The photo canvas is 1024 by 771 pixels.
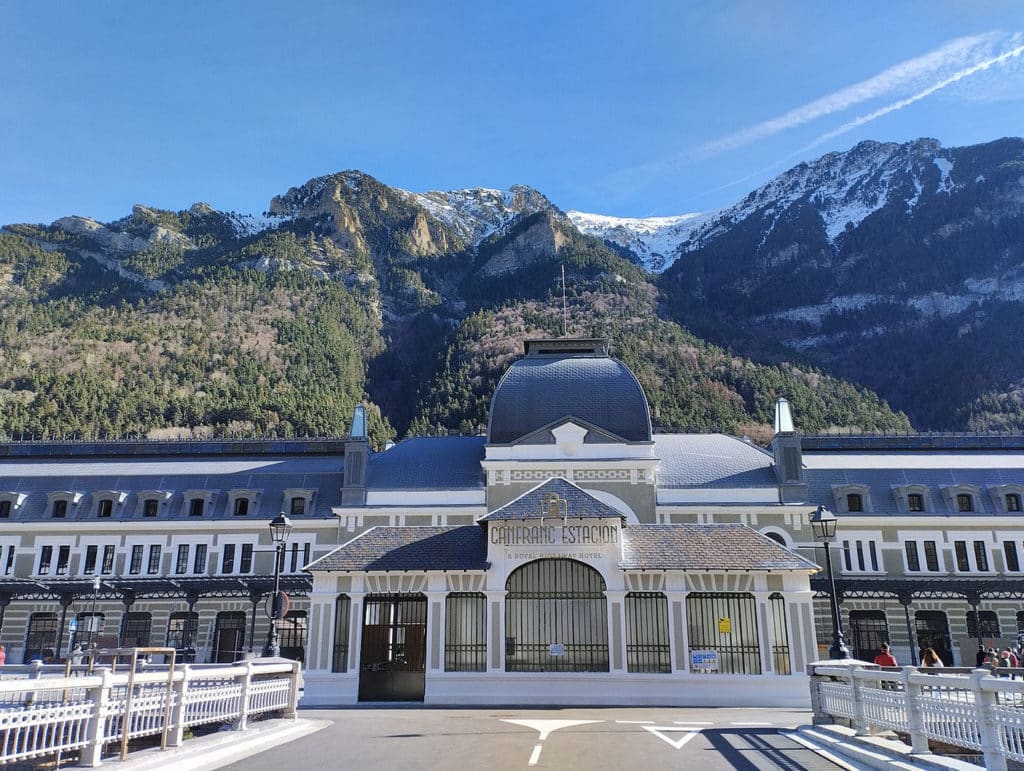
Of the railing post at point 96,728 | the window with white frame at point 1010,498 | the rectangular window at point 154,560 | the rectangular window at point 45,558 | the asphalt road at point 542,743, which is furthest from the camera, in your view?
the rectangular window at point 45,558

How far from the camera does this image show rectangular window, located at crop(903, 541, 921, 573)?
4834 centimetres

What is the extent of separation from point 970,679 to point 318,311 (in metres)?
131

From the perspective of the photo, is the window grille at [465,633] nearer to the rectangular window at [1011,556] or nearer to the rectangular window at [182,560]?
the rectangular window at [182,560]

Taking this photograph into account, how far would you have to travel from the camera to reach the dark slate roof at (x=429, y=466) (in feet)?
158

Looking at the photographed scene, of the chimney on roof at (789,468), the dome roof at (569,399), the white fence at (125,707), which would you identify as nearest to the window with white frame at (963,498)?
the chimney on roof at (789,468)

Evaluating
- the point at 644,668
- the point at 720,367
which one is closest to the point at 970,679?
the point at 644,668

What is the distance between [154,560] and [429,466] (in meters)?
18.0

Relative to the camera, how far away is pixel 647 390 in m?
97.4

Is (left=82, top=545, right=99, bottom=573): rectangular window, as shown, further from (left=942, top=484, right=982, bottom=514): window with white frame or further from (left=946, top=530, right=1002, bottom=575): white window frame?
(left=942, top=484, right=982, bottom=514): window with white frame

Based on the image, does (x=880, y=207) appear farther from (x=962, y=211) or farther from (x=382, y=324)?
(x=382, y=324)

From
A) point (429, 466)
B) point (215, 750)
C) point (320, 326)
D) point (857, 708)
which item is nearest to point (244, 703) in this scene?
point (215, 750)

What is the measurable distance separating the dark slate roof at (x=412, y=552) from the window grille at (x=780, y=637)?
34.5 feet

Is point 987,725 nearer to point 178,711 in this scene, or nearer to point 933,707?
point 933,707

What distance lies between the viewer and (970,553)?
48562 mm
